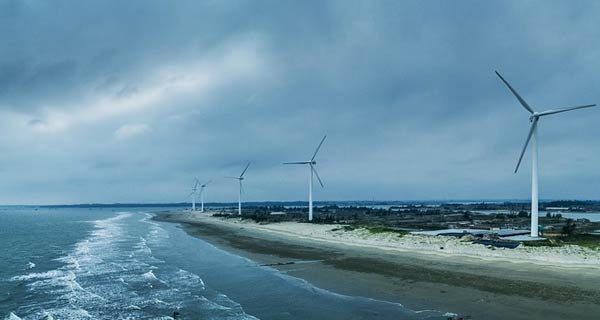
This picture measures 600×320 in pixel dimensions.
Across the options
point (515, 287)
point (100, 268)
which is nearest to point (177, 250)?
point (100, 268)

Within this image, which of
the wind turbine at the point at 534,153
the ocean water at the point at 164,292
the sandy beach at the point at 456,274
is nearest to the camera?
the sandy beach at the point at 456,274

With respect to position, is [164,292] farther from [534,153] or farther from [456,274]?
[534,153]

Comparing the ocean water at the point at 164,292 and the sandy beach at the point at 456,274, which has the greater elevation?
the sandy beach at the point at 456,274

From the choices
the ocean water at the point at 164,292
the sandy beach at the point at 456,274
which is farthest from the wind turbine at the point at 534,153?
the ocean water at the point at 164,292

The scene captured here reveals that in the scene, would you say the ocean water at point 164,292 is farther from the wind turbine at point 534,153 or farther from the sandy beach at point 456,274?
the wind turbine at point 534,153

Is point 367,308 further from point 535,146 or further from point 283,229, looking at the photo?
point 283,229

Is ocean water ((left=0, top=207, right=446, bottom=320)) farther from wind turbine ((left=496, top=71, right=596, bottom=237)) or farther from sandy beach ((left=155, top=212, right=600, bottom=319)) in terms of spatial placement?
wind turbine ((left=496, top=71, right=596, bottom=237))

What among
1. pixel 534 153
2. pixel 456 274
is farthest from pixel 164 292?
pixel 534 153

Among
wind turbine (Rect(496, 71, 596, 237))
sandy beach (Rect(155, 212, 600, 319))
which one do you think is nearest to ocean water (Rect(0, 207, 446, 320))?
sandy beach (Rect(155, 212, 600, 319))

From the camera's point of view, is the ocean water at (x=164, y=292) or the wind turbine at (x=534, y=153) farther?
the wind turbine at (x=534, y=153)
